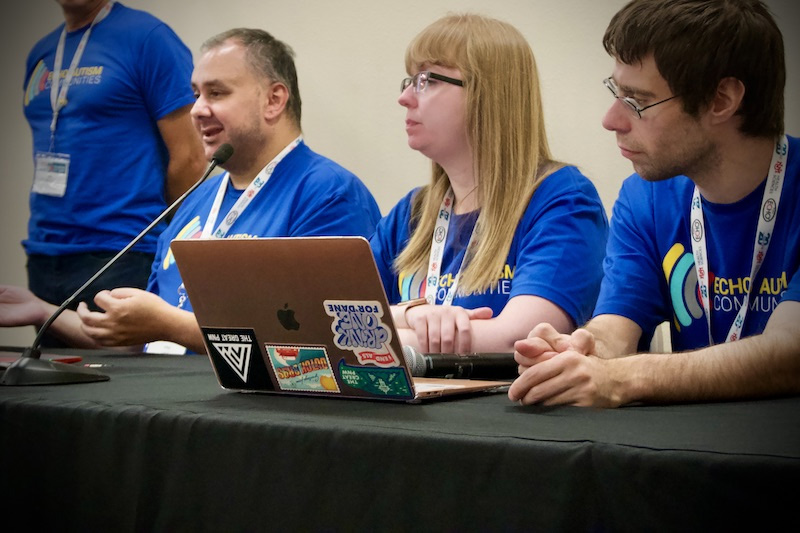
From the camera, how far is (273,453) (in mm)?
866

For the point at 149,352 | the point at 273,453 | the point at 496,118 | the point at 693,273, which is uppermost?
the point at 496,118

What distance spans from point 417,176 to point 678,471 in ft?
7.13

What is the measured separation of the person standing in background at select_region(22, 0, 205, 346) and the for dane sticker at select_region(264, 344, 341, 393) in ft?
5.06

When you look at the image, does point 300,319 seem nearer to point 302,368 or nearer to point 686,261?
point 302,368

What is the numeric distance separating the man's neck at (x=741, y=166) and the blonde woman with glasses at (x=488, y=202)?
1.10 ft

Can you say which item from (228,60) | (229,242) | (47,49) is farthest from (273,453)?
(47,49)

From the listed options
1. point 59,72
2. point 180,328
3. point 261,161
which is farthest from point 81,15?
point 180,328

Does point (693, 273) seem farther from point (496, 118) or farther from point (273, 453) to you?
point (273, 453)

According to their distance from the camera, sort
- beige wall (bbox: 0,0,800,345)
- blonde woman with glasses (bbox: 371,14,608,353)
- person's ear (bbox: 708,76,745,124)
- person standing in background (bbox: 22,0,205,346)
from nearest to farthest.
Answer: person's ear (bbox: 708,76,745,124) < blonde woman with glasses (bbox: 371,14,608,353) < beige wall (bbox: 0,0,800,345) < person standing in background (bbox: 22,0,205,346)

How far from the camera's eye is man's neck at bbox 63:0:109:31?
2.77m

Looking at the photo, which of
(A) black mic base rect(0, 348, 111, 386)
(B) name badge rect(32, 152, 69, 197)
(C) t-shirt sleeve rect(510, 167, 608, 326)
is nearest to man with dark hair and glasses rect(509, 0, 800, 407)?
(C) t-shirt sleeve rect(510, 167, 608, 326)

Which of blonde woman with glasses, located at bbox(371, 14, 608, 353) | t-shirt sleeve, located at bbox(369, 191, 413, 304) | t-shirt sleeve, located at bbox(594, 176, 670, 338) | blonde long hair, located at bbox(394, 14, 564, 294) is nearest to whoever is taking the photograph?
t-shirt sleeve, located at bbox(594, 176, 670, 338)

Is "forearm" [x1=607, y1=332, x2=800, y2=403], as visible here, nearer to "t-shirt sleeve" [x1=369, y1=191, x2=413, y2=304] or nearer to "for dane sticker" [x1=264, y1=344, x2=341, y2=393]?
"for dane sticker" [x1=264, y1=344, x2=341, y2=393]

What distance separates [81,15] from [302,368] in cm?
213
